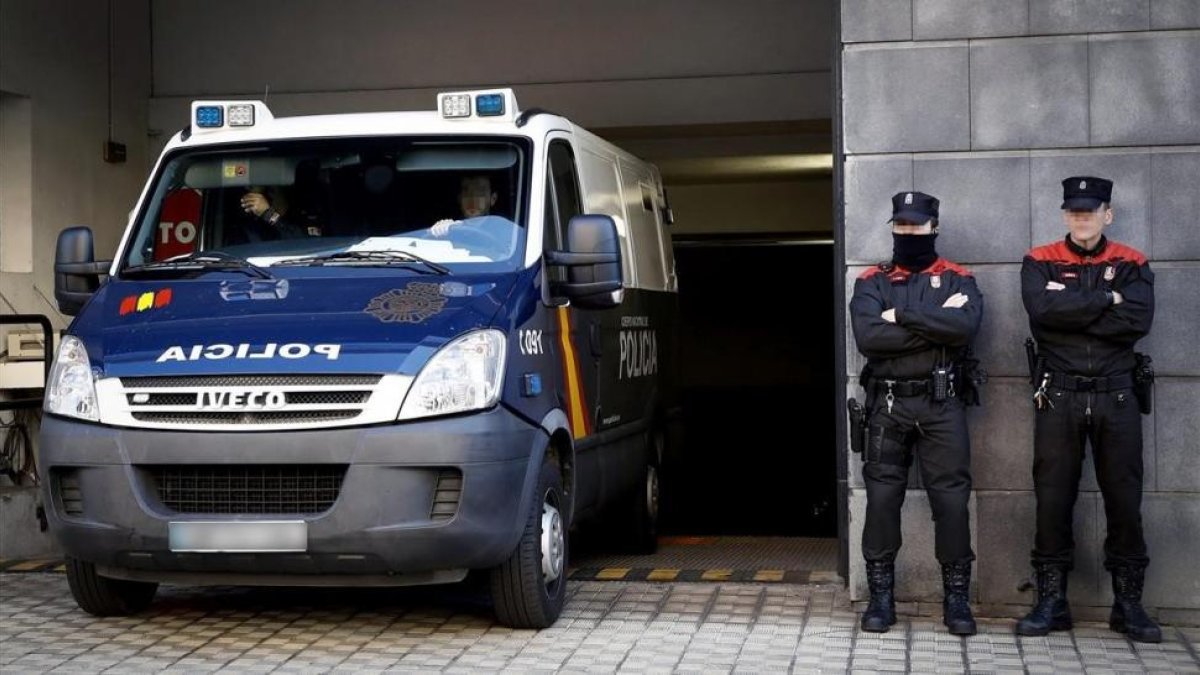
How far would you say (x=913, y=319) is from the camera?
7.06 metres

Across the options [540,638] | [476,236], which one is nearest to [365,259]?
[476,236]

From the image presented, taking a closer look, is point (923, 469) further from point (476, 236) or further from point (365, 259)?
point (365, 259)

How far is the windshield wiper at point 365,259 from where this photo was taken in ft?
24.2

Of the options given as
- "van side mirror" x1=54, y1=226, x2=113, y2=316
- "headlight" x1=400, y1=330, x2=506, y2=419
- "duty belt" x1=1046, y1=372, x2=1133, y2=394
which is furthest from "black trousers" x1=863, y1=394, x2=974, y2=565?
"van side mirror" x1=54, y1=226, x2=113, y2=316

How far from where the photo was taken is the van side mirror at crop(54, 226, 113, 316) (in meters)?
7.73

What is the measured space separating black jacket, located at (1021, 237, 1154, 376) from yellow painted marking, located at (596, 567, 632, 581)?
8.53 ft

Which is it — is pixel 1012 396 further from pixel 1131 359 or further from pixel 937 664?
pixel 937 664

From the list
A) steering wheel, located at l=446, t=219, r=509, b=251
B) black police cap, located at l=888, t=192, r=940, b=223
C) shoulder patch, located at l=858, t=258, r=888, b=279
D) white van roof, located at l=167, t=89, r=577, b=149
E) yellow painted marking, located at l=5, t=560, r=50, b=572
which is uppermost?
white van roof, located at l=167, t=89, r=577, b=149

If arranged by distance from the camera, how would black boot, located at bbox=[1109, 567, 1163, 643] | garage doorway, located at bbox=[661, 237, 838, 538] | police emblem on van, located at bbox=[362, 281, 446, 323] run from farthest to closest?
garage doorway, located at bbox=[661, 237, 838, 538]
black boot, located at bbox=[1109, 567, 1163, 643]
police emblem on van, located at bbox=[362, 281, 446, 323]

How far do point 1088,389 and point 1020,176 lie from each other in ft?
3.45

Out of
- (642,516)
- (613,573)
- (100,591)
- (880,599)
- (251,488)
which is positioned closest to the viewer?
(251,488)

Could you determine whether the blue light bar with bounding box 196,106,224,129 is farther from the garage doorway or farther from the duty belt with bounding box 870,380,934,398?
the garage doorway

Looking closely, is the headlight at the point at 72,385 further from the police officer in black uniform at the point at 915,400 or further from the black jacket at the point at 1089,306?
the black jacket at the point at 1089,306

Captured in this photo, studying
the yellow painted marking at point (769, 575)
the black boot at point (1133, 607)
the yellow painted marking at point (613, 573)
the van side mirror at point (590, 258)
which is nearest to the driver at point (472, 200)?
the van side mirror at point (590, 258)
